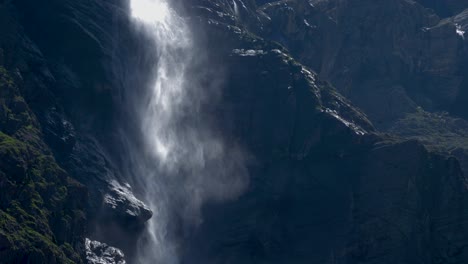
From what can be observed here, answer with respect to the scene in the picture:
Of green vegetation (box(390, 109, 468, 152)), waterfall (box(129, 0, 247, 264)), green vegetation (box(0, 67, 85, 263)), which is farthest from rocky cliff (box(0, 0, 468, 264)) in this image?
waterfall (box(129, 0, 247, 264))

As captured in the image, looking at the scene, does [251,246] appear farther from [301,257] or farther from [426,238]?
[426,238]

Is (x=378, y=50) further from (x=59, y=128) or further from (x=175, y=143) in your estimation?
(x=59, y=128)

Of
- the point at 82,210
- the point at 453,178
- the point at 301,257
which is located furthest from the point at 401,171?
the point at 82,210

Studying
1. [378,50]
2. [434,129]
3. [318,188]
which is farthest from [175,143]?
[378,50]

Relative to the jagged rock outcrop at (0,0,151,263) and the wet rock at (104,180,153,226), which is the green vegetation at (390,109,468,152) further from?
the wet rock at (104,180,153,226)

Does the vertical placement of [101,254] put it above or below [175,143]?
below

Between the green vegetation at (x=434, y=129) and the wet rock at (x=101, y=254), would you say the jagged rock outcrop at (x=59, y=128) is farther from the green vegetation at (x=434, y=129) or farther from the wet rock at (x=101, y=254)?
the green vegetation at (x=434, y=129)
